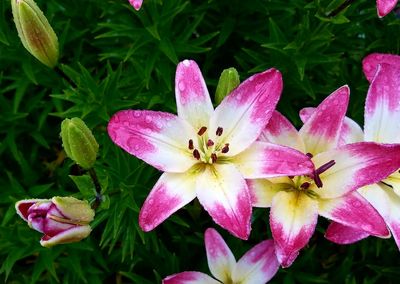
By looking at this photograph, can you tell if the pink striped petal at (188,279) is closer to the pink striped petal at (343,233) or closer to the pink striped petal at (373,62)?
the pink striped petal at (343,233)

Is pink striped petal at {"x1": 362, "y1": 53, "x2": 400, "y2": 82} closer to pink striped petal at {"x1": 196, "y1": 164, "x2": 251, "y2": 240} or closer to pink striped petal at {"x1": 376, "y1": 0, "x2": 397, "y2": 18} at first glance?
pink striped petal at {"x1": 376, "y1": 0, "x2": 397, "y2": 18}

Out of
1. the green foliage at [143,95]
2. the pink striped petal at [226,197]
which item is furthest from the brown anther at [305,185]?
the green foliage at [143,95]

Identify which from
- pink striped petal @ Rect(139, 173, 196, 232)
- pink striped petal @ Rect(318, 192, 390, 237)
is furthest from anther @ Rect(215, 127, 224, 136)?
pink striped petal @ Rect(318, 192, 390, 237)

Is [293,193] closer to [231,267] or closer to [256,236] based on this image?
[231,267]

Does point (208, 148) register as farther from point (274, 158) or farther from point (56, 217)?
point (56, 217)

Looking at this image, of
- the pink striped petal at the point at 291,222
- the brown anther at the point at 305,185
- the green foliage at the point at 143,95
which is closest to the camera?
the pink striped petal at the point at 291,222

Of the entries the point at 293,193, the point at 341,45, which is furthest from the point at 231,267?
the point at 341,45

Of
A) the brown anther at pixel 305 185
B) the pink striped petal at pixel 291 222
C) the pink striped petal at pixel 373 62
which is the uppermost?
the pink striped petal at pixel 373 62
